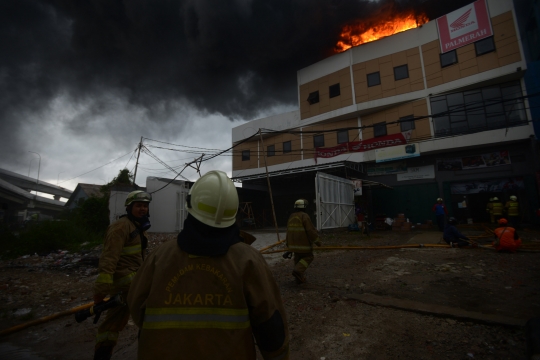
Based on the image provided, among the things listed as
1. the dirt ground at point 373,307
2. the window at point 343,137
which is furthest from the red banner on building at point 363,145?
the dirt ground at point 373,307

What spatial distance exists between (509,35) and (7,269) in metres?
24.8

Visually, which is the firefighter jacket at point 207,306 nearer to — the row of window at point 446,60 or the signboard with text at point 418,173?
the signboard with text at point 418,173

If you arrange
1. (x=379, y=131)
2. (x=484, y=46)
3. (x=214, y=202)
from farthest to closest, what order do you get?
(x=379, y=131) < (x=484, y=46) < (x=214, y=202)

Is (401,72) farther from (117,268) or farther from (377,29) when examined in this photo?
(117,268)

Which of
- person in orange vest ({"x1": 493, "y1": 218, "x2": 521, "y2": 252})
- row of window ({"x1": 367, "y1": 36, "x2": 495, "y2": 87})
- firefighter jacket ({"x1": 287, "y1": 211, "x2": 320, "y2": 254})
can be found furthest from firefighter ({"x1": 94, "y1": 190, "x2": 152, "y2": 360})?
row of window ({"x1": 367, "y1": 36, "x2": 495, "y2": 87})

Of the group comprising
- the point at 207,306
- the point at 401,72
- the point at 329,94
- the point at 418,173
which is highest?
the point at 401,72

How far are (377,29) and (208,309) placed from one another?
25016 millimetres

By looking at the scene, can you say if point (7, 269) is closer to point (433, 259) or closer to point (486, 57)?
point (433, 259)

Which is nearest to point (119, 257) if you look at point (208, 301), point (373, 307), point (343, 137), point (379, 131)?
point (208, 301)

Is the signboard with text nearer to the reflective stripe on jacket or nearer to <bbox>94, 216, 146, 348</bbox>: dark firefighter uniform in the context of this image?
<bbox>94, 216, 146, 348</bbox>: dark firefighter uniform

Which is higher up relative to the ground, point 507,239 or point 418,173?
point 418,173

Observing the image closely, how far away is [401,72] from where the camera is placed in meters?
18.0

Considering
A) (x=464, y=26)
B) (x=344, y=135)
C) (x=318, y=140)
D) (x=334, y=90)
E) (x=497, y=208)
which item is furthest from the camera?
(x=318, y=140)

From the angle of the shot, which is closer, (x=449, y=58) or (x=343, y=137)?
(x=449, y=58)
